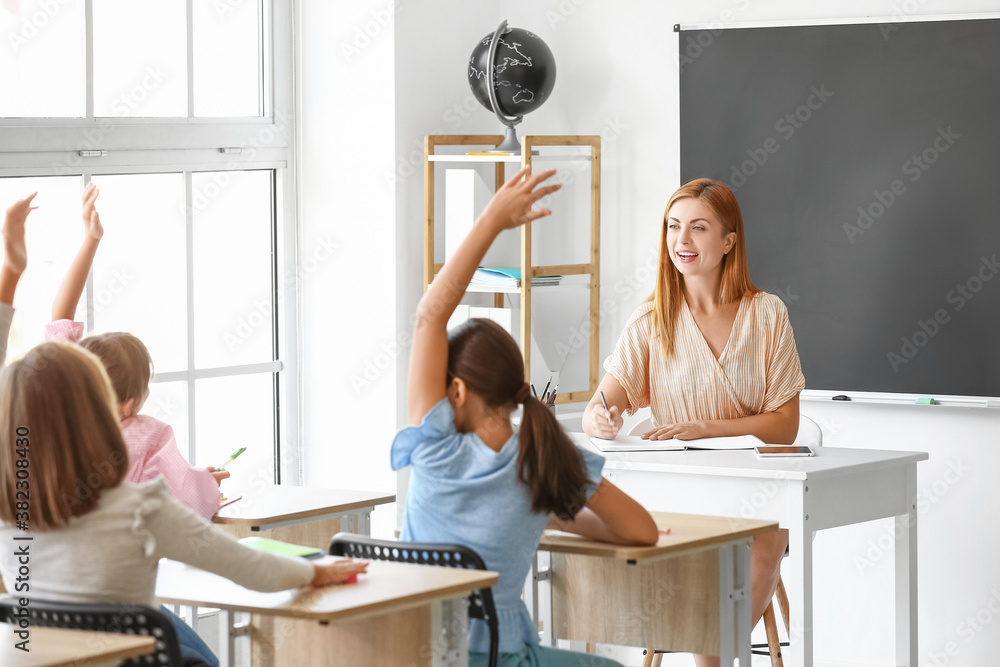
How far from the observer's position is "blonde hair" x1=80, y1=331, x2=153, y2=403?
2.75 m

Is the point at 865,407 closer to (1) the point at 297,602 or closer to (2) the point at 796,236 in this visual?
(2) the point at 796,236

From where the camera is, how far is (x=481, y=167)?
15.9ft

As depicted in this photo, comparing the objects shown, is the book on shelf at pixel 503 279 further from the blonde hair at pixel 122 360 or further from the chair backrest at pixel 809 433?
the blonde hair at pixel 122 360

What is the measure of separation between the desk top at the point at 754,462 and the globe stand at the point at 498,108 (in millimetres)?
1427

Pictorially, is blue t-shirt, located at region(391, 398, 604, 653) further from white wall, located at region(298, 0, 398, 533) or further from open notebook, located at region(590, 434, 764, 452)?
white wall, located at region(298, 0, 398, 533)

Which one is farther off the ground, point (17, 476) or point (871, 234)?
point (871, 234)

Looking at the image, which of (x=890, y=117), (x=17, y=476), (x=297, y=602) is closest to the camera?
(x=17, y=476)

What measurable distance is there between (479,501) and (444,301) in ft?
1.19

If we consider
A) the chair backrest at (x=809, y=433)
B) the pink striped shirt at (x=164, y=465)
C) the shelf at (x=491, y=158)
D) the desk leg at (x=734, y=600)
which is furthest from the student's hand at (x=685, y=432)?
the shelf at (x=491, y=158)

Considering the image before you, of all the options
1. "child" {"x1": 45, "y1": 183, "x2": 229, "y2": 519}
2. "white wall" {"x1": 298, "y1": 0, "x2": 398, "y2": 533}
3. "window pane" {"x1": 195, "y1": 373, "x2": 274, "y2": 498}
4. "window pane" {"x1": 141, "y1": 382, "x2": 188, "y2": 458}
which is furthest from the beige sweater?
"white wall" {"x1": 298, "y1": 0, "x2": 398, "y2": 533}

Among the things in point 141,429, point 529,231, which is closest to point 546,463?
point 141,429

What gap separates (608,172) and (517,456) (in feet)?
8.29

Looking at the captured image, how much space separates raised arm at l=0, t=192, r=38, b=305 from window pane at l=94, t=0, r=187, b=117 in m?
1.42

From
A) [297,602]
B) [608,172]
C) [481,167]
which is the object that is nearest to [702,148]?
[608,172]
